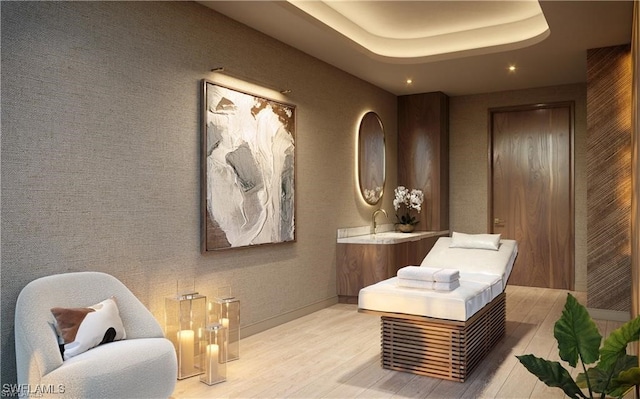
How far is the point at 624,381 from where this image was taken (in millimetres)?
1834

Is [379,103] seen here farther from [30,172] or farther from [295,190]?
[30,172]

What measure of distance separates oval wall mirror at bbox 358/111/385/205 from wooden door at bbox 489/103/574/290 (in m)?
1.65

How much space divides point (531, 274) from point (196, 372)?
4940mm

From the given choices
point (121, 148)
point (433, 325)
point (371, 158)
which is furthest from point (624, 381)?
point (371, 158)

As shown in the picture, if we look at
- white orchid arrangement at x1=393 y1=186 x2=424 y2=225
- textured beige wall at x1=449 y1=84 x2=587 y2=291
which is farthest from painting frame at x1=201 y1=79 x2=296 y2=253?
textured beige wall at x1=449 y1=84 x2=587 y2=291

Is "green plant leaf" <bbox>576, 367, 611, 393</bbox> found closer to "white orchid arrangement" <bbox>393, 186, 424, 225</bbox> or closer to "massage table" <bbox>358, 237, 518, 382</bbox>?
"massage table" <bbox>358, 237, 518, 382</bbox>

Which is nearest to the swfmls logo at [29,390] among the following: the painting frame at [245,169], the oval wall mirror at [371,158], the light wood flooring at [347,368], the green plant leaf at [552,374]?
the light wood flooring at [347,368]

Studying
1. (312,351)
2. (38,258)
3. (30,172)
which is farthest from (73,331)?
(312,351)

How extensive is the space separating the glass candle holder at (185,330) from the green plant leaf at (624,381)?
2409mm

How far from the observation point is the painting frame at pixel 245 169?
381 centimetres

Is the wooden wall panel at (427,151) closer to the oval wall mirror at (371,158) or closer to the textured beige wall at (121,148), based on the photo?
the oval wall mirror at (371,158)

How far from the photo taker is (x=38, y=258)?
2.71 metres

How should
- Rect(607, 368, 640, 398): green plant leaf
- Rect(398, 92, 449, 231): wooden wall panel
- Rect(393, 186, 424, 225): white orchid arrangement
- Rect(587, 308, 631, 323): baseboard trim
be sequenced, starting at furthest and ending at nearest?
Rect(398, 92, 449, 231): wooden wall panel → Rect(393, 186, 424, 225): white orchid arrangement → Rect(587, 308, 631, 323): baseboard trim → Rect(607, 368, 640, 398): green plant leaf

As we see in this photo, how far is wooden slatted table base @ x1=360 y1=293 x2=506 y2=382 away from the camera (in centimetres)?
316
